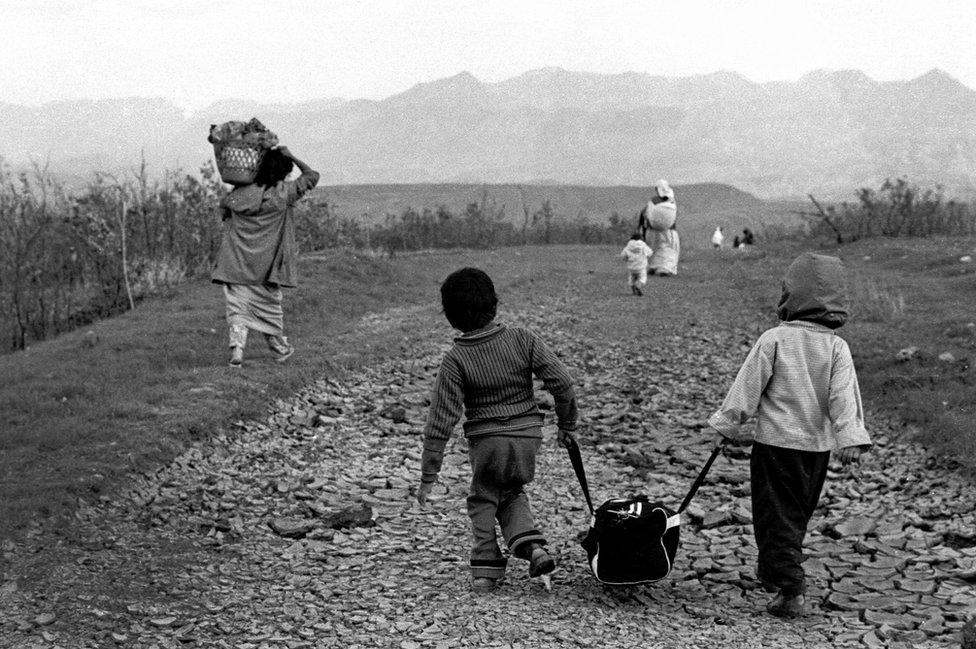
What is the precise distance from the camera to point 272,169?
11.2 meters

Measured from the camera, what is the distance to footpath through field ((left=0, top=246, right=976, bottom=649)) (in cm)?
522

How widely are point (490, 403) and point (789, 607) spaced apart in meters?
2.00

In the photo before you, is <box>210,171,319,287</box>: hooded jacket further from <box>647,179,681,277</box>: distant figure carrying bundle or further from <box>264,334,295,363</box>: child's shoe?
<box>647,179,681,277</box>: distant figure carrying bundle

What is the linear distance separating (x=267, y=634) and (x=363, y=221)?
2855 centimetres

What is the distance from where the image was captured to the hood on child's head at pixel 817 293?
5.57m

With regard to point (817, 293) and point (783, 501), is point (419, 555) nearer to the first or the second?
point (783, 501)

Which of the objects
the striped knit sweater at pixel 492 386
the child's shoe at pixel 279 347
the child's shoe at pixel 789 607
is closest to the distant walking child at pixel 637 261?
the child's shoe at pixel 279 347

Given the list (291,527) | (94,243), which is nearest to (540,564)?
(291,527)

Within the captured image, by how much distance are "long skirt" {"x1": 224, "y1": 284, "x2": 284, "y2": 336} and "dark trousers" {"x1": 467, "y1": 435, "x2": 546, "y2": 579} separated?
6207 millimetres

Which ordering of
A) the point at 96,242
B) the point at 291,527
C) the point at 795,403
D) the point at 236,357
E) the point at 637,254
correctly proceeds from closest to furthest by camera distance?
the point at 795,403, the point at 291,527, the point at 236,357, the point at 96,242, the point at 637,254

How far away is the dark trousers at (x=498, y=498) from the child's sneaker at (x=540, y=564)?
0.37ft

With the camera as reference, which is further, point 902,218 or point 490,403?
point 902,218

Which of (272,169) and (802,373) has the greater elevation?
(272,169)

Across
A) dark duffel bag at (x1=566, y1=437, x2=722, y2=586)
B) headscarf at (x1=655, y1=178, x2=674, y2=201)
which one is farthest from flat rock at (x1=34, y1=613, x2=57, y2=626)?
headscarf at (x1=655, y1=178, x2=674, y2=201)
